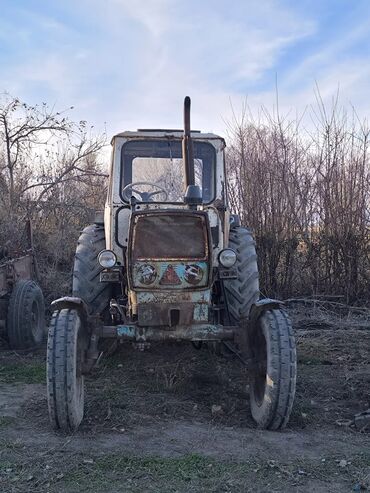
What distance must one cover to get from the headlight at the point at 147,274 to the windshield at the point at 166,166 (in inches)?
49.3

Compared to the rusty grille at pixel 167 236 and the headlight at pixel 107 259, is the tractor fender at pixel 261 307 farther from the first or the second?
the headlight at pixel 107 259

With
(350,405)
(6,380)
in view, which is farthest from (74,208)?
(350,405)

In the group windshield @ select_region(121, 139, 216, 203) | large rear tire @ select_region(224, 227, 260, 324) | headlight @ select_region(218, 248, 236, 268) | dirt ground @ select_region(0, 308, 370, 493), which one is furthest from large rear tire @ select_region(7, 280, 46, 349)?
headlight @ select_region(218, 248, 236, 268)

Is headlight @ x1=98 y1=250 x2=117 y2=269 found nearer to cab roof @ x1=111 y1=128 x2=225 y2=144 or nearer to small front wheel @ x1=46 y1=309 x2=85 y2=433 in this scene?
small front wheel @ x1=46 y1=309 x2=85 y2=433

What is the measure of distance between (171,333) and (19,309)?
284 cm

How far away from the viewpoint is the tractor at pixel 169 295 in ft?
13.2

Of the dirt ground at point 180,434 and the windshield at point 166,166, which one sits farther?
the windshield at point 166,166

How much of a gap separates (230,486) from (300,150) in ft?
24.8

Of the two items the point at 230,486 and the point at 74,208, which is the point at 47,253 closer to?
the point at 74,208

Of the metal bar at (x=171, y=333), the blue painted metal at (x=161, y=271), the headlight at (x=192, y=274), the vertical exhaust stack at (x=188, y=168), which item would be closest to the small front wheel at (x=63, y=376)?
the metal bar at (x=171, y=333)

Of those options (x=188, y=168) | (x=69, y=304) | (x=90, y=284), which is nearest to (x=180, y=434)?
(x=69, y=304)

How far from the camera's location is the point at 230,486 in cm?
322

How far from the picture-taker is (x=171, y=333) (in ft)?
14.2

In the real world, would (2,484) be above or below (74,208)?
below
